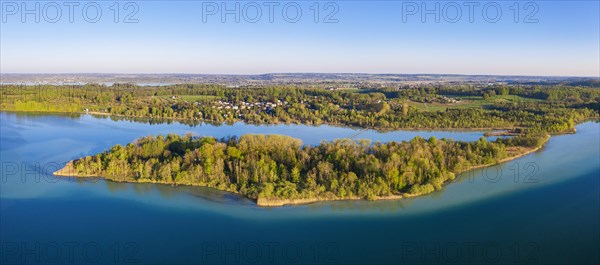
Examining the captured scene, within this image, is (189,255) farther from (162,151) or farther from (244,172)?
(162,151)

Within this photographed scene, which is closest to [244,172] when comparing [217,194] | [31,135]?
[217,194]

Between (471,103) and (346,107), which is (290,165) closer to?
(346,107)

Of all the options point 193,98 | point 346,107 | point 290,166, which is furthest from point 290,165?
point 193,98

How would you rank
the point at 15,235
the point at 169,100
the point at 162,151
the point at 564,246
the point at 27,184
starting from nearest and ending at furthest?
1. the point at 564,246
2. the point at 15,235
3. the point at 27,184
4. the point at 162,151
5. the point at 169,100

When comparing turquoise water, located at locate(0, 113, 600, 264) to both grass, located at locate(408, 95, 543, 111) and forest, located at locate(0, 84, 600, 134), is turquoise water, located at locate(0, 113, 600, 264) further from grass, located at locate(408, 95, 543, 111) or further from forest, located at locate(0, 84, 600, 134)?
grass, located at locate(408, 95, 543, 111)

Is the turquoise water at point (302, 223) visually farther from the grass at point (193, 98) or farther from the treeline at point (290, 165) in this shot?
the grass at point (193, 98)

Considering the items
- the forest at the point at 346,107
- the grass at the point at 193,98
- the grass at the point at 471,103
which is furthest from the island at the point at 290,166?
the grass at the point at 193,98
